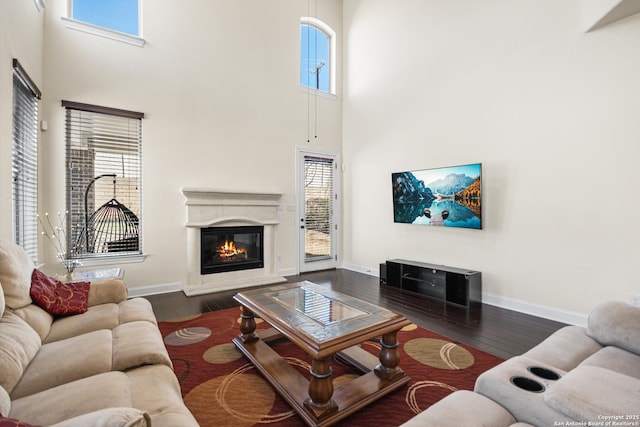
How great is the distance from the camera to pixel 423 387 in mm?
2037

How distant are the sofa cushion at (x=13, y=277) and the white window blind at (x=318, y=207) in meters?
4.04

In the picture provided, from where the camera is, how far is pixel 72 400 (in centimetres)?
113

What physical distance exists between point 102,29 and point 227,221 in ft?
9.63

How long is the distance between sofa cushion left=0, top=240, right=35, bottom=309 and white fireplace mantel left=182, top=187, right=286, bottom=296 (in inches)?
93.8

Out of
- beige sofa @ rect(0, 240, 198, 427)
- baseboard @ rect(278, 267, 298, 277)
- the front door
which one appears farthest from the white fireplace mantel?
beige sofa @ rect(0, 240, 198, 427)

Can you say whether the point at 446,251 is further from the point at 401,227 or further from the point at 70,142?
the point at 70,142

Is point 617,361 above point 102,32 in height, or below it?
below

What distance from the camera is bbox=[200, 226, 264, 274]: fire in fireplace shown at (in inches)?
179

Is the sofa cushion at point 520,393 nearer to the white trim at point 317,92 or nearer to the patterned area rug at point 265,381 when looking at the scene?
the patterned area rug at point 265,381

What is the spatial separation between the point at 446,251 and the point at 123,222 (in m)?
4.46

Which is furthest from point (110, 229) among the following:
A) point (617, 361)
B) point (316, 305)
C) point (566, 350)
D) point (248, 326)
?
point (617, 361)

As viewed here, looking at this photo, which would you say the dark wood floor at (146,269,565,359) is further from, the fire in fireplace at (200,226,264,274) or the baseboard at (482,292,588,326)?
the fire in fireplace at (200,226,264,274)

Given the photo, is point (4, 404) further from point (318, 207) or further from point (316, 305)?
point (318, 207)

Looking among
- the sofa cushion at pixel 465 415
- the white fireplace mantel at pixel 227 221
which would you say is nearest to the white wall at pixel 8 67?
the white fireplace mantel at pixel 227 221
